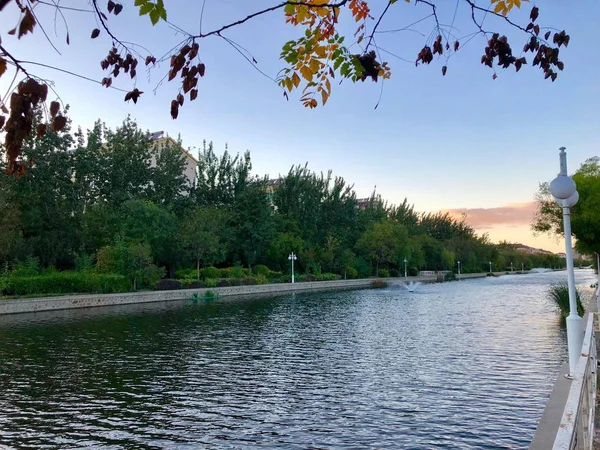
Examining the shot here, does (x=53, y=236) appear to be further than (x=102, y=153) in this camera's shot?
No

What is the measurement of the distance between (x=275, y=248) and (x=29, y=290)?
87.7 feet

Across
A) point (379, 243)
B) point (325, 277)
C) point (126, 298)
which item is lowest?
point (126, 298)

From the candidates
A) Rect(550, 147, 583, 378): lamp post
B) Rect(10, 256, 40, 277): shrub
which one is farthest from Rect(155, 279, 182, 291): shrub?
Rect(550, 147, 583, 378): lamp post

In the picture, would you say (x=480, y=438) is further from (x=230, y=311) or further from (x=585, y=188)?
(x=585, y=188)

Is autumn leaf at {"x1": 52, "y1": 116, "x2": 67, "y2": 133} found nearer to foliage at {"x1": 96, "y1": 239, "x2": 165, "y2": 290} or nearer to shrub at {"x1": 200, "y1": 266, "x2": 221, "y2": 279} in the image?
foliage at {"x1": 96, "y1": 239, "x2": 165, "y2": 290}

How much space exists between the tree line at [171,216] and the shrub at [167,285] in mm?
606

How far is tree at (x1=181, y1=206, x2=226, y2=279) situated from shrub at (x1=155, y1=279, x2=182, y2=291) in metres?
2.87

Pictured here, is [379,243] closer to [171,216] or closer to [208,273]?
[208,273]

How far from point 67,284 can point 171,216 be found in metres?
11.5

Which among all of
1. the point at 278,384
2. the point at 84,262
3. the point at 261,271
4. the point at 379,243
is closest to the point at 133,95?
the point at 278,384

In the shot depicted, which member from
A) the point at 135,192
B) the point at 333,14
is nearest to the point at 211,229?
the point at 135,192

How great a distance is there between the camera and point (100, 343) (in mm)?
15602

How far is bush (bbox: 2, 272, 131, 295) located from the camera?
28.6 metres

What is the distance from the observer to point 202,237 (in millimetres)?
39656
